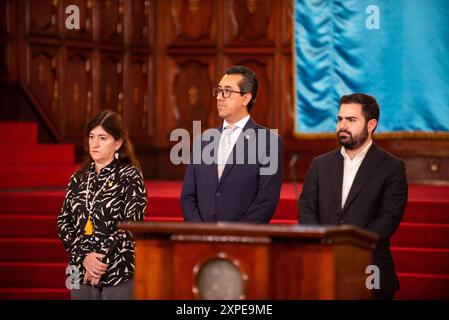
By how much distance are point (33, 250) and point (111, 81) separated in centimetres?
316

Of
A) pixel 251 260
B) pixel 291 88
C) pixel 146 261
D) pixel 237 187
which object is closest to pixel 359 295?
pixel 251 260

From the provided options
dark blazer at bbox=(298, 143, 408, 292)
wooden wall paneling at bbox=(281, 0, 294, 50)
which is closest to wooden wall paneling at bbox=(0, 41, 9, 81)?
wooden wall paneling at bbox=(281, 0, 294, 50)

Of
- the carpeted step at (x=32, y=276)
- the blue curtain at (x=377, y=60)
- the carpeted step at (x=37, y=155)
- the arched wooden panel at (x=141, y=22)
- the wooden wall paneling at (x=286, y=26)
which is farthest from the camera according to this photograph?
the arched wooden panel at (x=141, y=22)

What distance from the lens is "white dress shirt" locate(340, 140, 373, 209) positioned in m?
4.00

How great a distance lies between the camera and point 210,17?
9.46 metres

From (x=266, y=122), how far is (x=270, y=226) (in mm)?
6504

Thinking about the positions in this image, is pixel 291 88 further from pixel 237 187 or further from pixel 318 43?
pixel 237 187

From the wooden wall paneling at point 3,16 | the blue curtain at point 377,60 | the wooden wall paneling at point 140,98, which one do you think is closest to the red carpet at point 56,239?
the blue curtain at point 377,60

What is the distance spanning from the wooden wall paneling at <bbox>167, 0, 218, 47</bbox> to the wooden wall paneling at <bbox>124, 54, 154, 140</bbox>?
443 mm

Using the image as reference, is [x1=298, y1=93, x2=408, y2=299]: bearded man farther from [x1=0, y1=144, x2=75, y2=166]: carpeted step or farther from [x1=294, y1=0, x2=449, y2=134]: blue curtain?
[x1=294, y1=0, x2=449, y2=134]: blue curtain

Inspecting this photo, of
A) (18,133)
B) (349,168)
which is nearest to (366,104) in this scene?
(349,168)

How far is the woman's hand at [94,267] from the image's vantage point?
155 inches

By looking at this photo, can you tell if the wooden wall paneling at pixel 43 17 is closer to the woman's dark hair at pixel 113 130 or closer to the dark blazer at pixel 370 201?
the woman's dark hair at pixel 113 130

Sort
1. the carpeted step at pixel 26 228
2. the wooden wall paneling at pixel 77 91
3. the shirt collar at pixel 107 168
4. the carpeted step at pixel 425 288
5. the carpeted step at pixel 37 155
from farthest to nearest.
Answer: the wooden wall paneling at pixel 77 91 → the carpeted step at pixel 37 155 → the carpeted step at pixel 26 228 → the carpeted step at pixel 425 288 → the shirt collar at pixel 107 168
